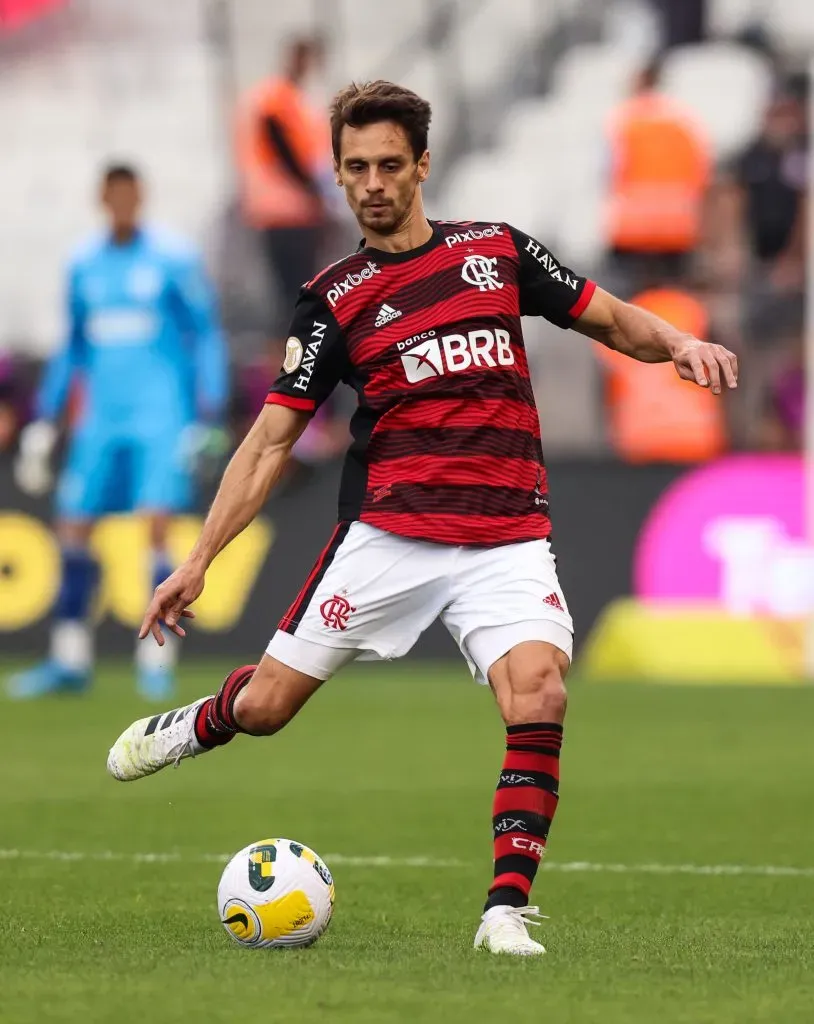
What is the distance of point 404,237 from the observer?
5.07 metres

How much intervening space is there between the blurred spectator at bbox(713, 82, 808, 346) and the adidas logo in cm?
1046

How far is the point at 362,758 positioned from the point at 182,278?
3.43 m

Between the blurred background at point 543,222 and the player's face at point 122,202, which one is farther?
the blurred background at point 543,222

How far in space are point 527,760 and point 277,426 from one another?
1.01 metres

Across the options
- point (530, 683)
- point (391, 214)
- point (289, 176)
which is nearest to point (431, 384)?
point (391, 214)

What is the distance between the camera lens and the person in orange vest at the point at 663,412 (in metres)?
14.8

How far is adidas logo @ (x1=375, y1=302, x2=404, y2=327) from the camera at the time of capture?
5.01 meters

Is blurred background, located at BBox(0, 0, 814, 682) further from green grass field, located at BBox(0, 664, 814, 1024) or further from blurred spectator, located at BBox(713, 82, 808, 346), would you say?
green grass field, located at BBox(0, 664, 814, 1024)

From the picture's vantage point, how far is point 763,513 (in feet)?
45.5

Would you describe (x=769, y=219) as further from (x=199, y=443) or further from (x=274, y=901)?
(x=274, y=901)

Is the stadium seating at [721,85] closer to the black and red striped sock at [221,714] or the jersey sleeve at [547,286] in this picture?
the jersey sleeve at [547,286]

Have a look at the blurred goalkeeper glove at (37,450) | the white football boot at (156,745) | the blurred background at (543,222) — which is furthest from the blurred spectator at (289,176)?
the white football boot at (156,745)

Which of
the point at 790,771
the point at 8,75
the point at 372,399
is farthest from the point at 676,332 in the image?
the point at 8,75

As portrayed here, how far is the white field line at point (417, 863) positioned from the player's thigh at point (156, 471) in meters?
5.00
